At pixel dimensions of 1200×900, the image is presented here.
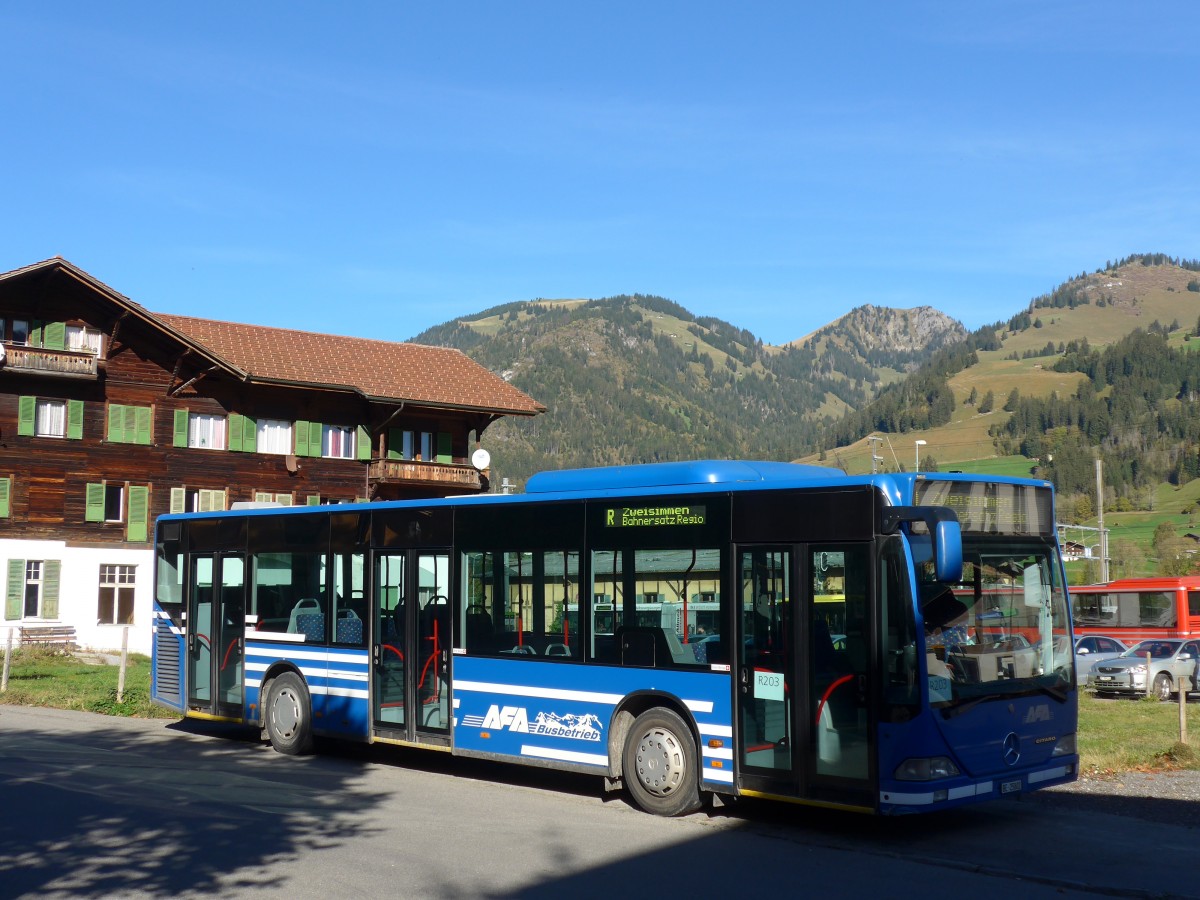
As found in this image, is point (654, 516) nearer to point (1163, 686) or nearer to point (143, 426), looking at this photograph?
point (1163, 686)

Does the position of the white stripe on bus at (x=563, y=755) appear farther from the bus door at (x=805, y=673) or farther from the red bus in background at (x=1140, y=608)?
the red bus in background at (x=1140, y=608)

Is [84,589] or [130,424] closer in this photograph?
[84,589]

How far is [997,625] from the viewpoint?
10070 mm

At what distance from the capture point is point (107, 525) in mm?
44625

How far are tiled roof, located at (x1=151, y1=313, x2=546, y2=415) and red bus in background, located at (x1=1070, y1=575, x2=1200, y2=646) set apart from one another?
72.7 ft

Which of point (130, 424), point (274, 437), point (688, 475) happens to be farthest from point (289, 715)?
point (274, 437)

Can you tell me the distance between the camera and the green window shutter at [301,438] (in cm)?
4928

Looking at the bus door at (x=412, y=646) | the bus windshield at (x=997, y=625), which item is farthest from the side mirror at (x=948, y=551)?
the bus door at (x=412, y=646)

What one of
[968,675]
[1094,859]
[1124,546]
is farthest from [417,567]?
[1124,546]

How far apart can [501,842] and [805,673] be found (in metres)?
2.64

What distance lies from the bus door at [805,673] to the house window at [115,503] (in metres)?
38.5

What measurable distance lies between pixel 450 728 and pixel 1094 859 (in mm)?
6332

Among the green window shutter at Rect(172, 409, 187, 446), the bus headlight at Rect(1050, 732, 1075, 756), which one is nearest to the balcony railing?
the green window shutter at Rect(172, 409, 187, 446)

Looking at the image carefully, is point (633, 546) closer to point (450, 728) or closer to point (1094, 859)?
point (450, 728)
